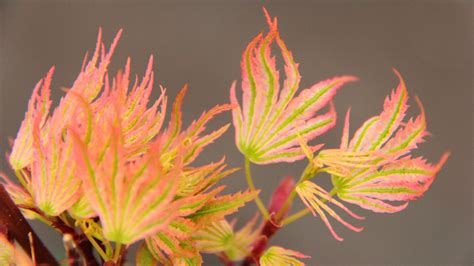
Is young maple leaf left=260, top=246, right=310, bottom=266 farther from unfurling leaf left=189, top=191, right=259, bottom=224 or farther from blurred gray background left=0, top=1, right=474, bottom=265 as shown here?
blurred gray background left=0, top=1, right=474, bottom=265

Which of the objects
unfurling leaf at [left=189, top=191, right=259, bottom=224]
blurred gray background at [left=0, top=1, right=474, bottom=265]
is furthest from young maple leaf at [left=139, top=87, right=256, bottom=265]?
blurred gray background at [left=0, top=1, right=474, bottom=265]

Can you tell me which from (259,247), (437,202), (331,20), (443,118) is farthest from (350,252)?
(259,247)

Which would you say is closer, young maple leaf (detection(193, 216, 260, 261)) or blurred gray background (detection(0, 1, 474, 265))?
young maple leaf (detection(193, 216, 260, 261))

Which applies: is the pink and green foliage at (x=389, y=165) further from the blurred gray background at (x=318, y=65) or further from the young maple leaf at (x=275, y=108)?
the blurred gray background at (x=318, y=65)

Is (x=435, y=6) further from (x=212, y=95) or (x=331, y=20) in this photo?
(x=212, y=95)

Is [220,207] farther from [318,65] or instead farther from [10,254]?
[318,65]

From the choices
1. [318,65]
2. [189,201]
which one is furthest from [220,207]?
[318,65]
